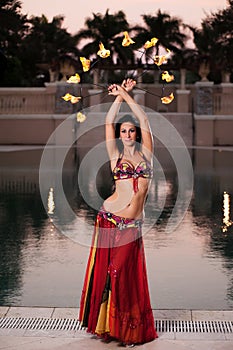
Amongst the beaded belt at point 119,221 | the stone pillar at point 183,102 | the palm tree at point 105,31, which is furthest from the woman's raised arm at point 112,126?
the palm tree at point 105,31

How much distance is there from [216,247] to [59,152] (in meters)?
17.9

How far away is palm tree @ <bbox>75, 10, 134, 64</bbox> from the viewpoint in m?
46.1

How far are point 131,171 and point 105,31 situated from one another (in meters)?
40.8

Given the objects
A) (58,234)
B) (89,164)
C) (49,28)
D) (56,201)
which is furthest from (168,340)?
(49,28)

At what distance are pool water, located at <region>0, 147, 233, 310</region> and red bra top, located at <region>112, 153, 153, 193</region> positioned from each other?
2034 millimetres

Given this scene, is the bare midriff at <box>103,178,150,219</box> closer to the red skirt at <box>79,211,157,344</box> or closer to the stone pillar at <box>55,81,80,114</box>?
the red skirt at <box>79,211,157,344</box>

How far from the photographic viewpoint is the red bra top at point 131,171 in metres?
6.93

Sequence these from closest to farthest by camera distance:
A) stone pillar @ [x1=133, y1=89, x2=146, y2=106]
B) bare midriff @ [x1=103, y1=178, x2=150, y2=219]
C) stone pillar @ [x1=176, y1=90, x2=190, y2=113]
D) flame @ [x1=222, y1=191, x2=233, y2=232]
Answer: bare midriff @ [x1=103, y1=178, x2=150, y2=219]
flame @ [x1=222, y1=191, x2=233, y2=232]
stone pillar @ [x1=176, y1=90, x2=190, y2=113]
stone pillar @ [x1=133, y1=89, x2=146, y2=106]

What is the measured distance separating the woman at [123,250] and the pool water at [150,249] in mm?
1704

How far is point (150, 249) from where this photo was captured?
11578mm

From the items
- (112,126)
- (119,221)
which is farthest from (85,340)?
(112,126)

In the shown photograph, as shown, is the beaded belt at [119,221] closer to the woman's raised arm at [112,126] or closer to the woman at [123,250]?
the woman at [123,250]

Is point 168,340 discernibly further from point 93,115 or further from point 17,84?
point 17,84

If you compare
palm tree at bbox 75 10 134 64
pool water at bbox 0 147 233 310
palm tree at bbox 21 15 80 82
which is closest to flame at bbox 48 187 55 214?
pool water at bbox 0 147 233 310
